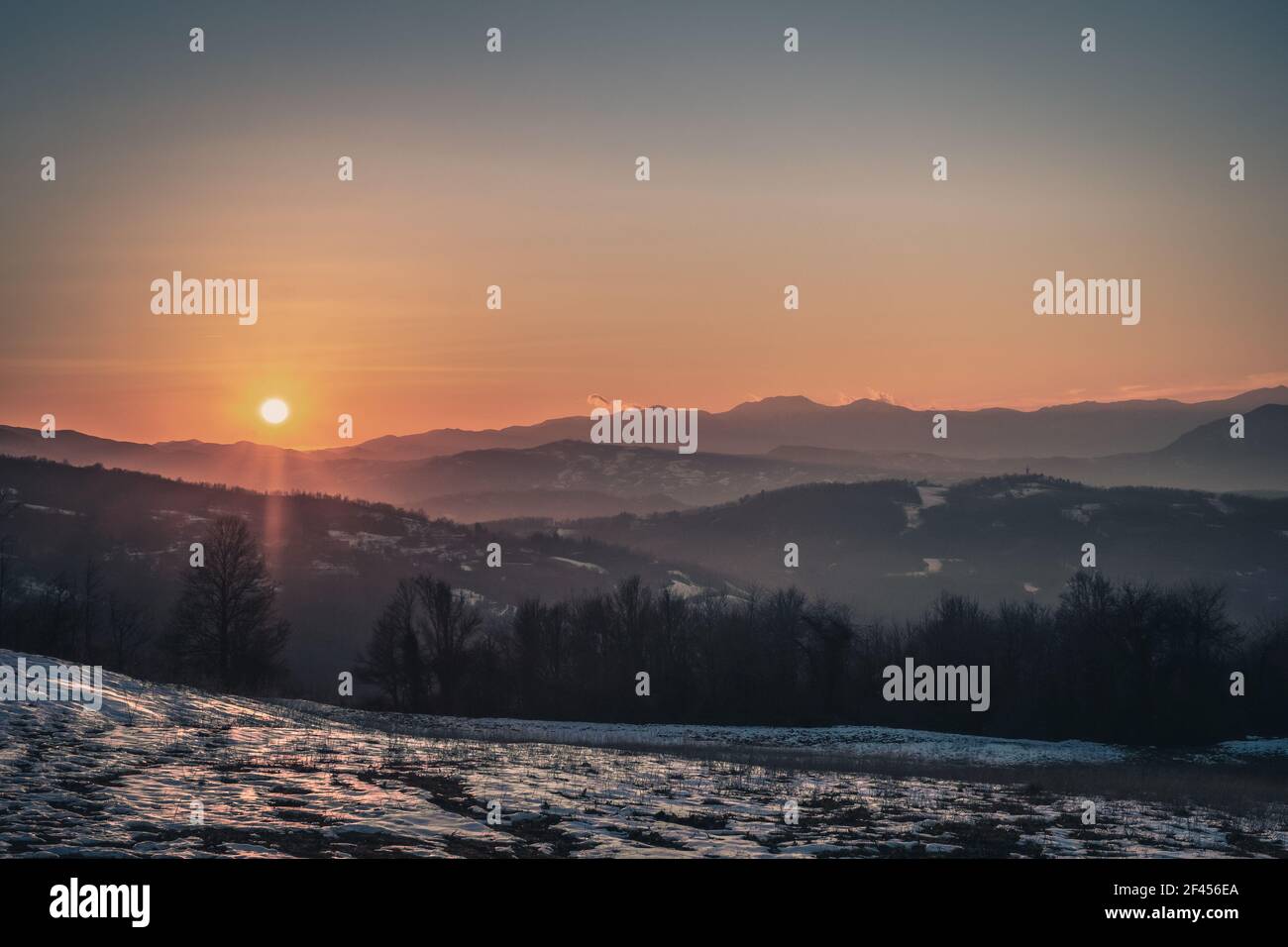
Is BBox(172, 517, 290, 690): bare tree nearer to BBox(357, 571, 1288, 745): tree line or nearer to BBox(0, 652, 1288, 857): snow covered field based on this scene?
BBox(357, 571, 1288, 745): tree line

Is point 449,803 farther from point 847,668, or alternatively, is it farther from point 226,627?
point 847,668

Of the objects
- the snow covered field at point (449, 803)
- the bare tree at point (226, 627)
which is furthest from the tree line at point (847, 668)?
the snow covered field at point (449, 803)

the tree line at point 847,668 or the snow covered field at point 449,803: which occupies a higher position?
the snow covered field at point 449,803

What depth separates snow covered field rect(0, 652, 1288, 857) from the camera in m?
19.5

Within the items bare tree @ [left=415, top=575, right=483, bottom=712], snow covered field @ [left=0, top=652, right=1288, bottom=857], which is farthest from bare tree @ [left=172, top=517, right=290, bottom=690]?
snow covered field @ [left=0, top=652, right=1288, bottom=857]

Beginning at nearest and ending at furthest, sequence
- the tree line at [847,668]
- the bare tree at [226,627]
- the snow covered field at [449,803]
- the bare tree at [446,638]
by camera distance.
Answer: the snow covered field at [449,803], the bare tree at [226,627], the tree line at [847,668], the bare tree at [446,638]

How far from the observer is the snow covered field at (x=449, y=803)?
19.5 metres

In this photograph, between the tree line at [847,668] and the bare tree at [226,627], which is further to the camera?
the tree line at [847,668]

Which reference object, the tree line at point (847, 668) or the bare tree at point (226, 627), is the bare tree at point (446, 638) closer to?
the tree line at point (847, 668)

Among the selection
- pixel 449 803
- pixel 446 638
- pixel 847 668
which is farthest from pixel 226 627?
pixel 449 803

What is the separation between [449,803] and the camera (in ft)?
79.7
